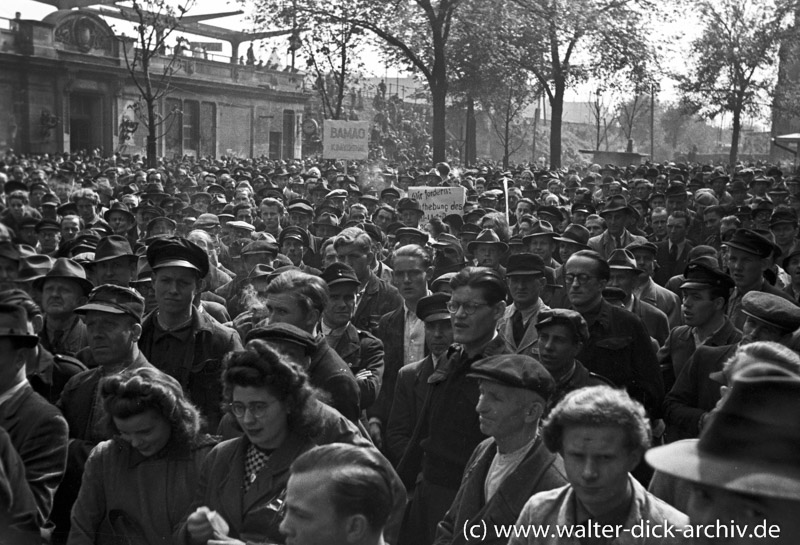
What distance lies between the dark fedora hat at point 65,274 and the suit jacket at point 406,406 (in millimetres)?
2251

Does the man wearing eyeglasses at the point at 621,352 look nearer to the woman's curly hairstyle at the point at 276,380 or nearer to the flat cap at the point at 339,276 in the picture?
the flat cap at the point at 339,276

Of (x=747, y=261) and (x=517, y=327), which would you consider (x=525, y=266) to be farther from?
(x=747, y=261)

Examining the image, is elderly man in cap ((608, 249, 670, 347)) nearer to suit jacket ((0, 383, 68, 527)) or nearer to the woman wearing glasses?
the woman wearing glasses

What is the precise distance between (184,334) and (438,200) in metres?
7.43

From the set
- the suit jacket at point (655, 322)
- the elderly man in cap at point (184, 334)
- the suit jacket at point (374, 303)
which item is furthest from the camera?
the suit jacket at point (374, 303)

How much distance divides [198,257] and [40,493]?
7.02 feet

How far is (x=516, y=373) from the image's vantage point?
12.3 ft

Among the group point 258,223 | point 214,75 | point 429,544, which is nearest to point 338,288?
point 429,544

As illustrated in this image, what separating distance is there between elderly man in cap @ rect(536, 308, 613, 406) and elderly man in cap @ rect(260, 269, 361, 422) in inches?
39.8

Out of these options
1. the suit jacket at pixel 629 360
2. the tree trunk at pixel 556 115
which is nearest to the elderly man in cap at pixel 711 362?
the suit jacket at pixel 629 360

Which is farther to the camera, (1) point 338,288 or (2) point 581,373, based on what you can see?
(1) point 338,288

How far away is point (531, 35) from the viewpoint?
90.5 ft

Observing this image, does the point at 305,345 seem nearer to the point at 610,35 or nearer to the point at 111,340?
the point at 111,340

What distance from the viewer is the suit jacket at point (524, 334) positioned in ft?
18.9
